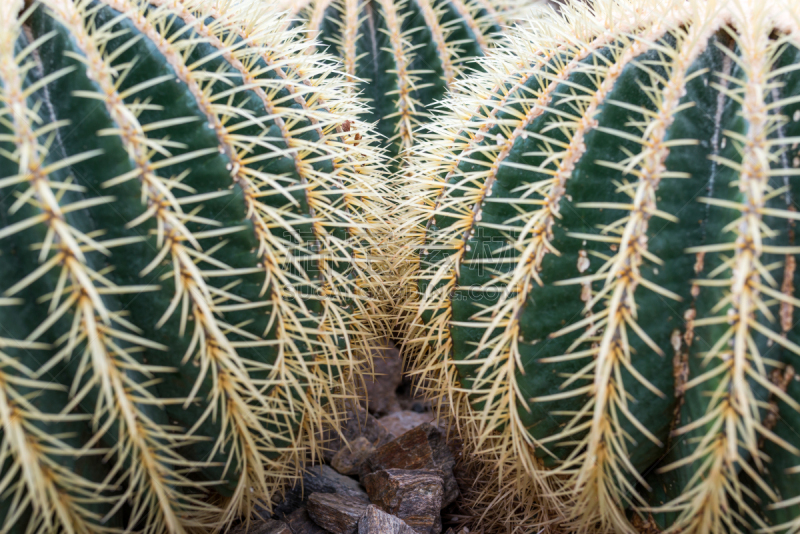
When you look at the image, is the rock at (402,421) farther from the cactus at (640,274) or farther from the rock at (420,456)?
the cactus at (640,274)

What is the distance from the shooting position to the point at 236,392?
1200mm

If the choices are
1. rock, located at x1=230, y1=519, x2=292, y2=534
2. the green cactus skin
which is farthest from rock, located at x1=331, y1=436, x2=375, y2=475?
the green cactus skin

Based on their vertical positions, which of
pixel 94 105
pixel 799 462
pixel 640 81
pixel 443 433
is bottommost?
pixel 443 433

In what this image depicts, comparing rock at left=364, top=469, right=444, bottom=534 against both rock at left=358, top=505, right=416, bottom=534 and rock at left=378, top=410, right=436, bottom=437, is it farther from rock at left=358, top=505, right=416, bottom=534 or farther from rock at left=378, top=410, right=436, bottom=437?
rock at left=378, top=410, right=436, bottom=437

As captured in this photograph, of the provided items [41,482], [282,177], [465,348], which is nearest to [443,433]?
[465,348]

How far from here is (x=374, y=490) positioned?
1610mm

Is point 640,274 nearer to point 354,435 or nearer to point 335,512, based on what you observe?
point 335,512

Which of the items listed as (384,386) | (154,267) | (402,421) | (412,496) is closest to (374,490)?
(412,496)

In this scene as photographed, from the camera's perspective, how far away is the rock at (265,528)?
1454mm

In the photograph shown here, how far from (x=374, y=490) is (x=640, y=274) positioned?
89 cm

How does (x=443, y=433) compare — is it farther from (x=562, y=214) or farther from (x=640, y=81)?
(x=640, y=81)

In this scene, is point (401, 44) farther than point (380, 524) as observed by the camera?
Yes

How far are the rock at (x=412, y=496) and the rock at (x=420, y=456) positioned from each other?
0.09 m

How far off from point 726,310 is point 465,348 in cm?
55
